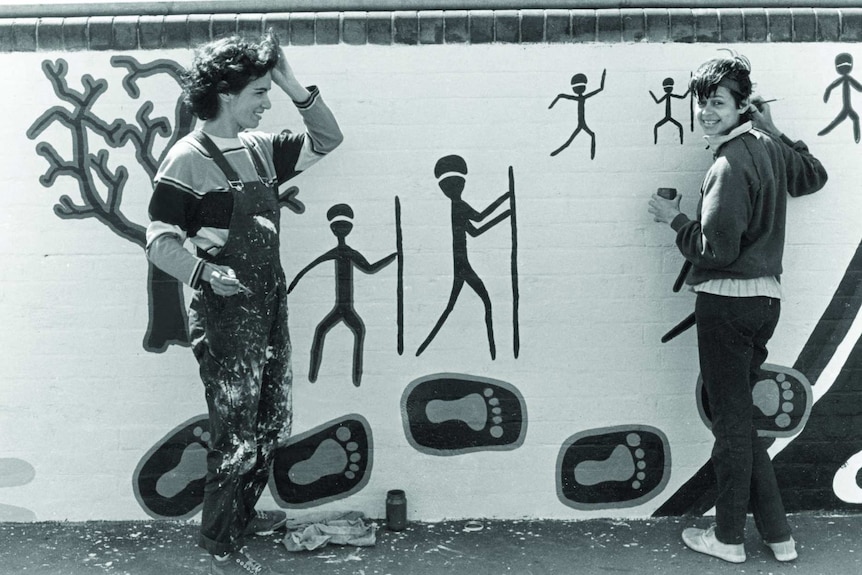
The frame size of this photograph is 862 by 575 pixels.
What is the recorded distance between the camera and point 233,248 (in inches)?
149

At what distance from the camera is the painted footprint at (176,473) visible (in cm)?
442

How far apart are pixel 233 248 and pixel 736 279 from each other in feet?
6.59

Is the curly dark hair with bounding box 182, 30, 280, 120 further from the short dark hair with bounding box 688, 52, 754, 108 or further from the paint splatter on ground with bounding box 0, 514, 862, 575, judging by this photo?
the paint splatter on ground with bounding box 0, 514, 862, 575

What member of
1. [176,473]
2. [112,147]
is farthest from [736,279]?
[112,147]

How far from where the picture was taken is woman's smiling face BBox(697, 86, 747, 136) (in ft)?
12.8

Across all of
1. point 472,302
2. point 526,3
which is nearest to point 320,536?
point 472,302

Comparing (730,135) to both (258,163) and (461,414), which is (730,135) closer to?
(461,414)

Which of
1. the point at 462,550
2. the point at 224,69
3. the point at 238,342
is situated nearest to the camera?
the point at 224,69

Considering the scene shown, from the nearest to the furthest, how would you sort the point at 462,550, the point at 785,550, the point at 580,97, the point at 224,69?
the point at 224,69, the point at 785,550, the point at 462,550, the point at 580,97

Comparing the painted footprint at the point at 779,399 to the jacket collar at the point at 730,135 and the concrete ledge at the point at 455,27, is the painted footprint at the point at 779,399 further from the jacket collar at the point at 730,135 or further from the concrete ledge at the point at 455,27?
the concrete ledge at the point at 455,27

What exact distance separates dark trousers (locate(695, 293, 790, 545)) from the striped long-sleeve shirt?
176 cm

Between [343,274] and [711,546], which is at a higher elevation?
[343,274]

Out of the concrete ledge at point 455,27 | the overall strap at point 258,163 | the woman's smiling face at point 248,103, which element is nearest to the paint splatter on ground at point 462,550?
the overall strap at point 258,163

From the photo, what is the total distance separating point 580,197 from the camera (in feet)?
14.3
